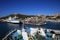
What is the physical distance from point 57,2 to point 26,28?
0.58 meters

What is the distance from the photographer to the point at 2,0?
6.75 feet

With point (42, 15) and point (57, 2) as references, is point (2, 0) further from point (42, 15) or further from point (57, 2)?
point (57, 2)

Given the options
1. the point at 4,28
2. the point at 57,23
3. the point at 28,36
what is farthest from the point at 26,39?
the point at 57,23

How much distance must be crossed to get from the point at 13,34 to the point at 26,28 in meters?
0.20

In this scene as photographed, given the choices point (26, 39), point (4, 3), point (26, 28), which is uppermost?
point (4, 3)

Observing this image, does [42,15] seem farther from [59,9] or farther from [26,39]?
[26,39]

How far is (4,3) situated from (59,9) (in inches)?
31.6

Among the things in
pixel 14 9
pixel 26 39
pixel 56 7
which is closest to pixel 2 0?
pixel 14 9

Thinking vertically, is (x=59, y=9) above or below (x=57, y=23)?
above

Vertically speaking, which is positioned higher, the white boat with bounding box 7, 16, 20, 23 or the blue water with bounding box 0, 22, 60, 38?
the white boat with bounding box 7, 16, 20, 23

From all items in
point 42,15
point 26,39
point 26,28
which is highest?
point 42,15

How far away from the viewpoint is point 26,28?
2031 millimetres

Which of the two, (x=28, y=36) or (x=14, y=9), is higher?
(x=14, y=9)

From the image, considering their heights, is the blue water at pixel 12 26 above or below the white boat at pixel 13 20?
below
